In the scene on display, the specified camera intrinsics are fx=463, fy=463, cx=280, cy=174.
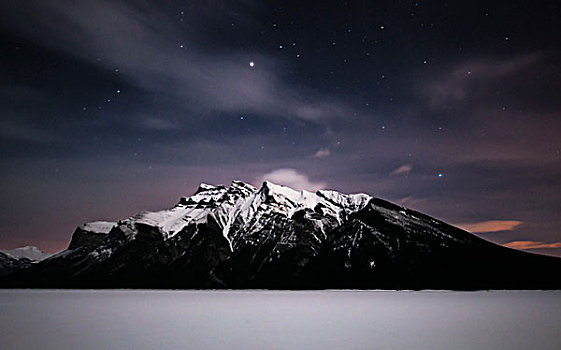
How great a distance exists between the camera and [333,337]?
4050cm

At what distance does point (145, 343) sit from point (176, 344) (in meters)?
2.58

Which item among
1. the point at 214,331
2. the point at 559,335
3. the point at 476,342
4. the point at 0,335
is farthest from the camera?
the point at 214,331

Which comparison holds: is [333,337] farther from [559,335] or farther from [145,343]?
[559,335]

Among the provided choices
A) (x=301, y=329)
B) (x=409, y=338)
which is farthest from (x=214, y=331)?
(x=409, y=338)

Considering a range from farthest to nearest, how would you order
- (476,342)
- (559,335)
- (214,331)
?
(214,331) → (559,335) → (476,342)

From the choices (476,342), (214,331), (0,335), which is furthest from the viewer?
(214,331)

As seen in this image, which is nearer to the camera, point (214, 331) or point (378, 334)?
point (378, 334)

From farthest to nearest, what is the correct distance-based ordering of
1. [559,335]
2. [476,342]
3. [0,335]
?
1. [0,335]
2. [559,335]
3. [476,342]

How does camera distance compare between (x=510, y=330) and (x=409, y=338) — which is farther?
(x=510, y=330)

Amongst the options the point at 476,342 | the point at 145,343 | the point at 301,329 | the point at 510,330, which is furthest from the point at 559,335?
the point at 145,343

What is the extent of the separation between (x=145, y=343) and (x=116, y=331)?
1160cm

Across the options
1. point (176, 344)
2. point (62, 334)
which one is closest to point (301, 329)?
point (176, 344)

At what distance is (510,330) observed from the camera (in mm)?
44719

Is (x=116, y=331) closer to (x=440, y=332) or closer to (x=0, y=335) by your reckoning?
(x=0, y=335)
